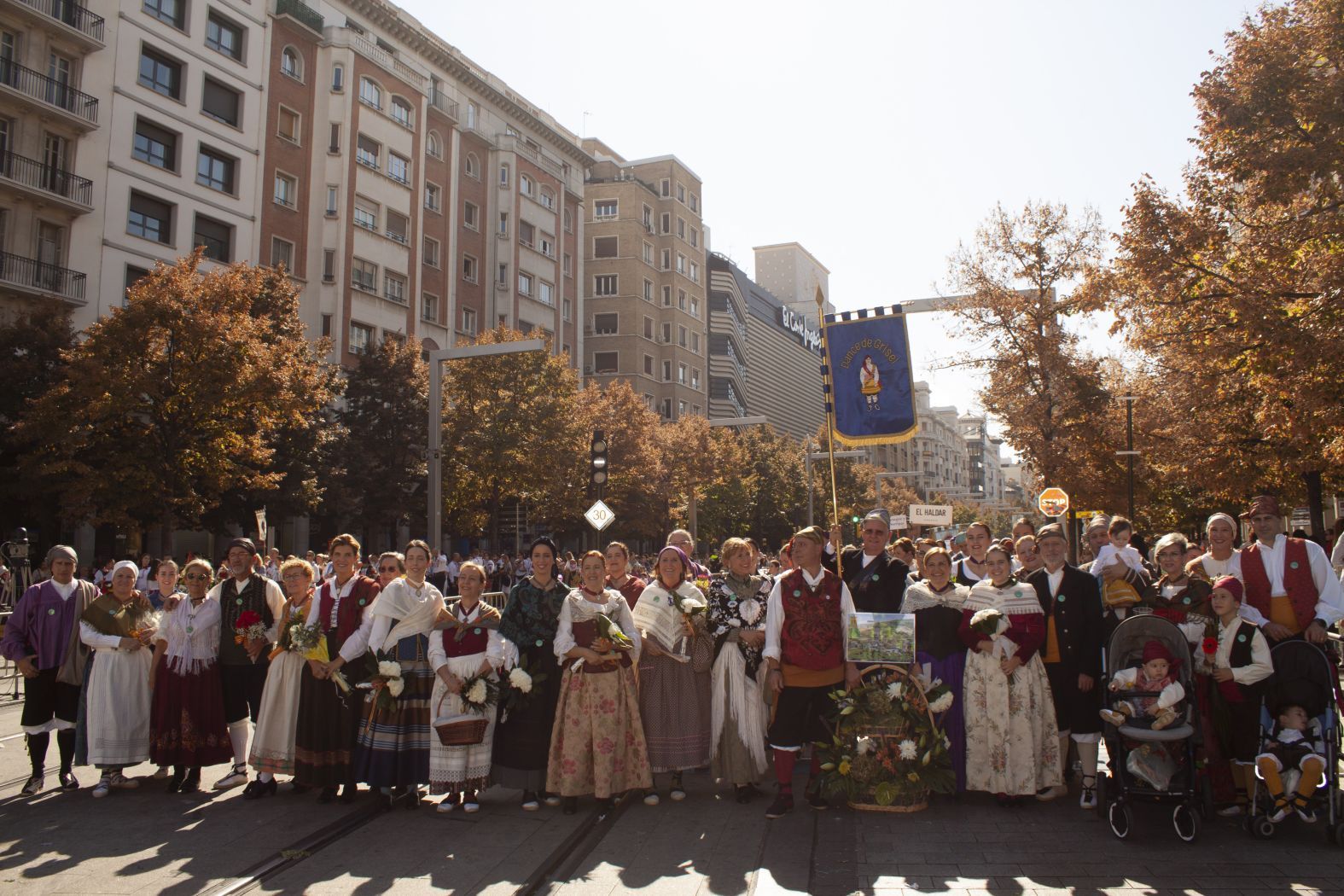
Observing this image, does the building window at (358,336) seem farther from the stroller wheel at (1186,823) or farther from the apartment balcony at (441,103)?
the stroller wheel at (1186,823)

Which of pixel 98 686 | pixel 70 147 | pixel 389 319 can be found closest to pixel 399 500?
A: pixel 389 319

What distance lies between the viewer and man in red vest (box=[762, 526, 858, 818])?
758 cm

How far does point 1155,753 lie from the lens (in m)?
Result: 6.61

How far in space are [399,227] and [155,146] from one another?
11222mm

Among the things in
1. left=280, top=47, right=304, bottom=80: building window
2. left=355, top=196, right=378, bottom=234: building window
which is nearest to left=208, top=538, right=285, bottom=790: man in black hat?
left=355, top=196, right=378, bottom=234: building window

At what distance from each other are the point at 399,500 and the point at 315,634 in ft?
92.5

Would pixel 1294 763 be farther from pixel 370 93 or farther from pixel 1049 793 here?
pixel 370 93

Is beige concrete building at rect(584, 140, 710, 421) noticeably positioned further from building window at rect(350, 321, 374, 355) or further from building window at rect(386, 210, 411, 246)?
building window at rect(350, 321, 374, 355)

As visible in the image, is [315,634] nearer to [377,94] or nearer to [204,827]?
[204,827]

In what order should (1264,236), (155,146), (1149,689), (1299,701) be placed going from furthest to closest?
(155,146) → (1264,236) → (1149,689) → (1299,701)

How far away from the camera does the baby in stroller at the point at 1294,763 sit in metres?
6.37

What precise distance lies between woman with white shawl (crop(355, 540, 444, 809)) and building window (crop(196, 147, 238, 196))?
29.7 m

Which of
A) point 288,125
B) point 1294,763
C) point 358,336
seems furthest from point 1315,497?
point 288,125

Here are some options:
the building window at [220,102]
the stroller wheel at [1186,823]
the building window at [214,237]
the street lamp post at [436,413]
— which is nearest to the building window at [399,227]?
the building window at [220,102]
